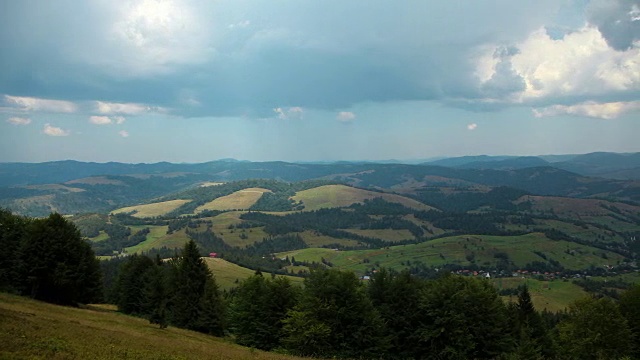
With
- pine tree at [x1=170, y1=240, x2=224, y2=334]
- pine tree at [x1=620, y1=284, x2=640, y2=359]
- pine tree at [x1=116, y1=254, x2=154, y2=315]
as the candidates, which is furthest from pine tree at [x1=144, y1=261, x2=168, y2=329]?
pine tree at [x1=620, y1=284, x2=640, y2=359]

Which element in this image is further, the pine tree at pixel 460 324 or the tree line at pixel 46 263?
the tree line at pixel 46 263

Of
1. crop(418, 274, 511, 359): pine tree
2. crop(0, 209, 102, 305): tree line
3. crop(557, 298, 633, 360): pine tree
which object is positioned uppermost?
crop(0, 209, 102, 305): tree line

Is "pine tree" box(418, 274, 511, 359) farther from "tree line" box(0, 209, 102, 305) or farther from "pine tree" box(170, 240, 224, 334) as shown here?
"tree line" box(0, 209, 102, 305)

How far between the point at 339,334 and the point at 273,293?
14.7 metres

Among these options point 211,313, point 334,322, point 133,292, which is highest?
point 334,322

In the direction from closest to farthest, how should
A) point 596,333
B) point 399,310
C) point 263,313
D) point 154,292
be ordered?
1. point 399,310
2. point 263,313
3. point 596,333
4. point 154,292

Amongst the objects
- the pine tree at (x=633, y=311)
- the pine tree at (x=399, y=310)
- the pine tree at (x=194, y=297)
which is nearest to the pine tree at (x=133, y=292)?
the pine tree at (x=194, y=297)

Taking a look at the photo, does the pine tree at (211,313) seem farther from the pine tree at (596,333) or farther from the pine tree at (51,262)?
the pine tree at (596,333)

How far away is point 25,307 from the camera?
47.4 m

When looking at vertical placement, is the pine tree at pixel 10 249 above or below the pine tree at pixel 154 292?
above

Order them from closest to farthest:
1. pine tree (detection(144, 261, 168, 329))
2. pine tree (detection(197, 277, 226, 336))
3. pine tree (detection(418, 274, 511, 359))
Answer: pine tree (detection(418, 274, 511, 359)) → pine tree (detection(144, 261, 168, 329)) → pine tree (detection(197, 277, 226, 336))

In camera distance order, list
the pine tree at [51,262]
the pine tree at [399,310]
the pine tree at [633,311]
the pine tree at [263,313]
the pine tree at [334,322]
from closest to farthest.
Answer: the pine tree at [334,322] < the pine tree at [399,310] < the pine tree at [263,313] < the pine tree at [51,262] < the pine tree at [633,311]

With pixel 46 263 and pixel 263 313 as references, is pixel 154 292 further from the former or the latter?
pixel 263 313

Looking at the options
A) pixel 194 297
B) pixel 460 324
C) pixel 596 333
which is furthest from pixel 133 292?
pixel 596 333
